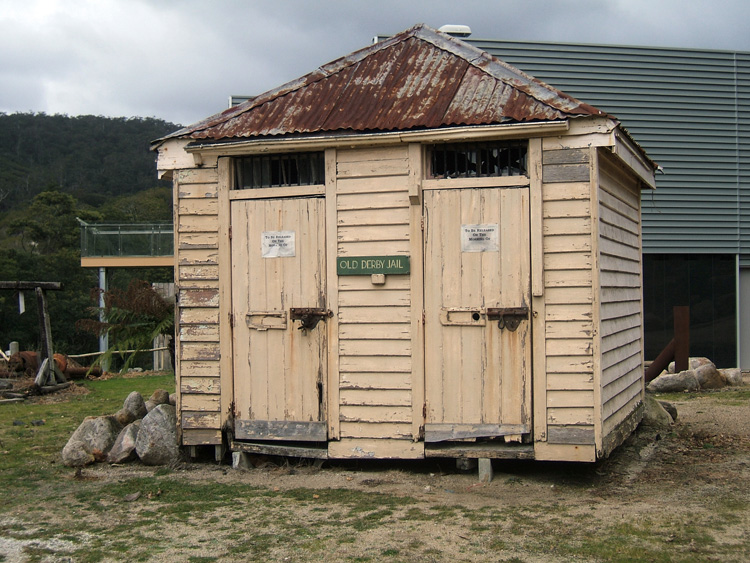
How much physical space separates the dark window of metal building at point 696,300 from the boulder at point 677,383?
9.19 ft

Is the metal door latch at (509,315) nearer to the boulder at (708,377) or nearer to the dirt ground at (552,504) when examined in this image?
the dirt ground at (552,504)

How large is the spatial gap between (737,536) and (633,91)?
1385 cm

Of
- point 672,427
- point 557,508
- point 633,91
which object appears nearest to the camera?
point 557,508

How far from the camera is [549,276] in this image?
22.6 feet

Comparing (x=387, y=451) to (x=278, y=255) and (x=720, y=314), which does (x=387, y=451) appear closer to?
(x=278, y=255)

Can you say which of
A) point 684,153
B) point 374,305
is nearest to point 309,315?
point 374,305

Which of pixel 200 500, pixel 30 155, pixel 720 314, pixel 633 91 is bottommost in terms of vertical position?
pixel 200 500

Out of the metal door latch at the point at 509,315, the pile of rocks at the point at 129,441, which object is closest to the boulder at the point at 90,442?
the pile of rocks at the point at 129,441

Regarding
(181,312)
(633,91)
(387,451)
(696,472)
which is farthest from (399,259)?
(633,91)

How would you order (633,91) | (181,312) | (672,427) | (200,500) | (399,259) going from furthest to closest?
(633,91)
(672,427)
(181,312)
(399,259)
(200,500)

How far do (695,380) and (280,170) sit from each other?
33.4 feet

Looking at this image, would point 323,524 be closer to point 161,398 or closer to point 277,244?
point 277,244

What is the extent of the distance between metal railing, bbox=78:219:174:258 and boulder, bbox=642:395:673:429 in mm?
17098

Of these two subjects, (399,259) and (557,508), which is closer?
(557,508)
